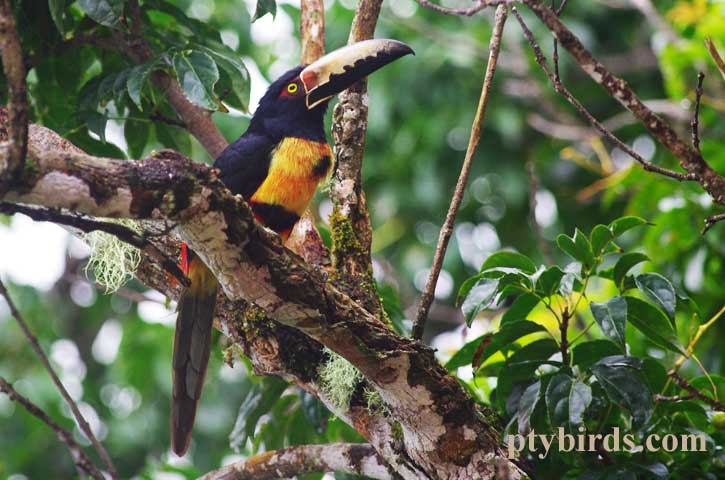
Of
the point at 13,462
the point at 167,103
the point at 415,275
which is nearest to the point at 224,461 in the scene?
the point at 13,462

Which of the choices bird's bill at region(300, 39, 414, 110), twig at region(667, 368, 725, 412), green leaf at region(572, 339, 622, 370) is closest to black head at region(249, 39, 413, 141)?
bird's bill at region(300, 39, 414, 110)

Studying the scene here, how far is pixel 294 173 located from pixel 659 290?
1.67m

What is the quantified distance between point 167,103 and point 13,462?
410cm

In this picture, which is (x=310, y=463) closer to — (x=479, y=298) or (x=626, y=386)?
(x=479, y=298)

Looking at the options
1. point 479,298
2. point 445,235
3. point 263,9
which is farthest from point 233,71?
point 479,298

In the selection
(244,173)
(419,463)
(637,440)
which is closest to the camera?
(419,463)

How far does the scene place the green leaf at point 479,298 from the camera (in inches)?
110

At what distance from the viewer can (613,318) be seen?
9.23 feet

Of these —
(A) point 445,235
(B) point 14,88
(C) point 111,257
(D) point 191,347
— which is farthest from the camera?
(D) point 191,347

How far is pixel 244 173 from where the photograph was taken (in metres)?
3.84

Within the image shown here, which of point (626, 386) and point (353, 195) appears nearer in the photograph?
point (626, 386)

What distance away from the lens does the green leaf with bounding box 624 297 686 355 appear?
299cm

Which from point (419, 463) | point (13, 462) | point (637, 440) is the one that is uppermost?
point (637, 440)

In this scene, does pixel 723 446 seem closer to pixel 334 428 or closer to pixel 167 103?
pixel 334 428
